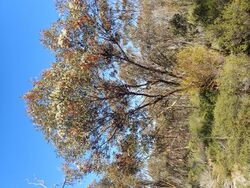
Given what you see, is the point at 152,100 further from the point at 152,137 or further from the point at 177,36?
the point at 177,36

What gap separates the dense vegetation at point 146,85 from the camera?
13852 millimetres

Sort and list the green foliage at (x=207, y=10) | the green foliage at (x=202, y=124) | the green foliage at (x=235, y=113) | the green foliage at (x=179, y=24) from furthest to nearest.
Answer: the green foliage at (x=179, y=24), the green foliage at (x=202, y=124), the green foliage at (x=207, y=10), the green foliage at (x=235, y=113)

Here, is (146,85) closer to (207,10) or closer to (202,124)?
(202,124)

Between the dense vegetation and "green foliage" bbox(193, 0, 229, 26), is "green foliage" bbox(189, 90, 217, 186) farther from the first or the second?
"green foliage" bbox(193, 0, 229, 26)

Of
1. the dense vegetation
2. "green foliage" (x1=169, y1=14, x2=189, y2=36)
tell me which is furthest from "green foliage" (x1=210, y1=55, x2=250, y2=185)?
"green foliage" (x1=169, y1=14, x2=189, y2=36)

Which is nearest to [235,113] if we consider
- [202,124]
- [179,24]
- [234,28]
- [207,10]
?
[234,28]

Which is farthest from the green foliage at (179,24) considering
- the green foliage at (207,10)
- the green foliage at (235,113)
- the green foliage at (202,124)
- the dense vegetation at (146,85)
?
the green foliage at (235,113)

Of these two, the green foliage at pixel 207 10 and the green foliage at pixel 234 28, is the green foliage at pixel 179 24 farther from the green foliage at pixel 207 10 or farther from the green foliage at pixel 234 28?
the green foliage at pixel 234 28

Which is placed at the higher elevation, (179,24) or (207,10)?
(179,24)

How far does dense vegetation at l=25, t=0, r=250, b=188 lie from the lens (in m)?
13.9

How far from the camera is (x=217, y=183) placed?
1578 cm

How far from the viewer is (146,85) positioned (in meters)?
Answer: 19.5

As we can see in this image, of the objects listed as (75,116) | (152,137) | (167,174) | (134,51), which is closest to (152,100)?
(152,137)

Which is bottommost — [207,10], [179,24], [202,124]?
[202,124]
